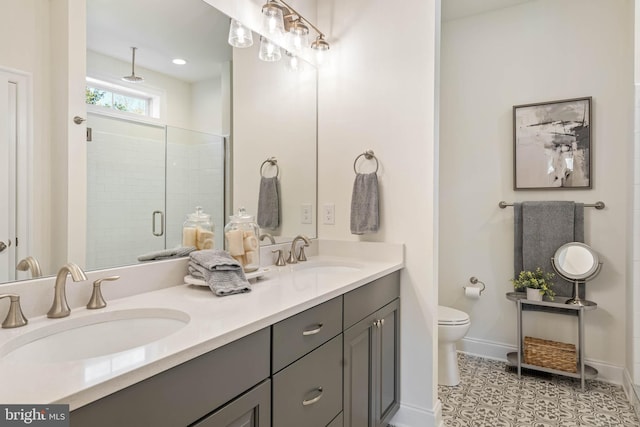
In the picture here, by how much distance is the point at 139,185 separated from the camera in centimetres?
133

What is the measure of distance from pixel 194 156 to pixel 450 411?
1.99 metres

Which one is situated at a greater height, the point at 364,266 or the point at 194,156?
the point at 194,156

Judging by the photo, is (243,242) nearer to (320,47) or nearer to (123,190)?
(123,190)

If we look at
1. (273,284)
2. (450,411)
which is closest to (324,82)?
(273,284)

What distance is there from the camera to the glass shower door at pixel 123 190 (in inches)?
47.3

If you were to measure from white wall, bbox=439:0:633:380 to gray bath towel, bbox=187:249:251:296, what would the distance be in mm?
2171

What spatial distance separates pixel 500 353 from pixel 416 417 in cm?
123

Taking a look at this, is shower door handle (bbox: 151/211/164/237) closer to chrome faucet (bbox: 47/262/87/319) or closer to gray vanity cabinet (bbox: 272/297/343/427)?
chrome faucet (bbox: 47/262/87/319)

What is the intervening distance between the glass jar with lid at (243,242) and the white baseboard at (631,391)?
229 centimetres

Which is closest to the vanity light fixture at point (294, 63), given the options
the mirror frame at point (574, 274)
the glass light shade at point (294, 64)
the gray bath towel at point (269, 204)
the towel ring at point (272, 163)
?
the glass light shade at point (294, 64)

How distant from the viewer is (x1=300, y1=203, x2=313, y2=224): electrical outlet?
2.23 metres

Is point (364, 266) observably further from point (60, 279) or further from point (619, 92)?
point (619, 92)

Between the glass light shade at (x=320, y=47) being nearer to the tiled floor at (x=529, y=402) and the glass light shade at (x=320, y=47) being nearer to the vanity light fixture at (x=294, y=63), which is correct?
the vanity light fixture at (x=294, y=63)

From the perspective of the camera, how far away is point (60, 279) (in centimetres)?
100
